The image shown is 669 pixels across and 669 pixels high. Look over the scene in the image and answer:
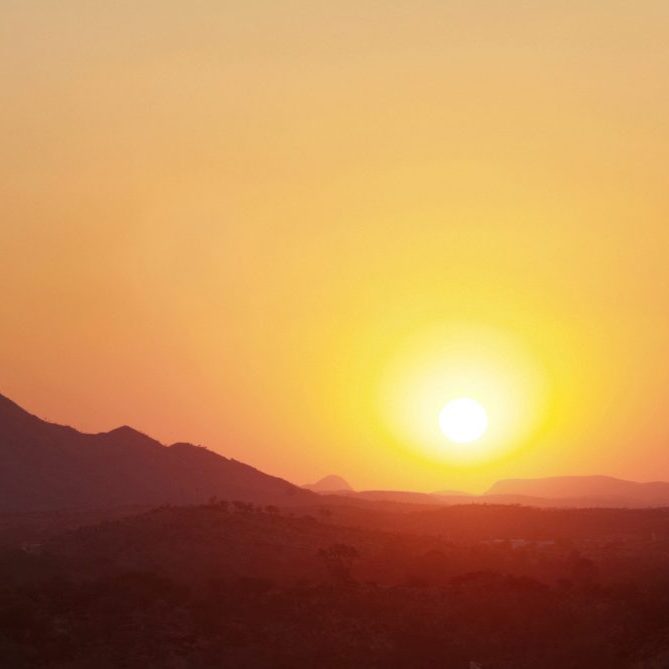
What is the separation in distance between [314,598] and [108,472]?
2508 inches

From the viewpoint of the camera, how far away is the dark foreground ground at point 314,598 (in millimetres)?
44594

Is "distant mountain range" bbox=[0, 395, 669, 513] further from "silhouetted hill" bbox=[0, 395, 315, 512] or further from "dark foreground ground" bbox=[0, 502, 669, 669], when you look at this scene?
"dark foreground ground" bbox=[0, 502, 669, 669]

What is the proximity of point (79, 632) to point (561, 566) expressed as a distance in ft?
86.2

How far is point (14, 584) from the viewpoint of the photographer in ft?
166

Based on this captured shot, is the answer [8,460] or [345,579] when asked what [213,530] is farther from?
[8,460]

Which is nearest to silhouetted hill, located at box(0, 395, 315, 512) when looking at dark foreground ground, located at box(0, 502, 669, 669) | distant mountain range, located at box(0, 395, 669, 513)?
distant mountain range, located at box(0, 395, 669, 513)

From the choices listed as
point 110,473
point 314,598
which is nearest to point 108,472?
point 110,473

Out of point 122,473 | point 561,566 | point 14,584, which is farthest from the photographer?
point 122,473

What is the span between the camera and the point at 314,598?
50.1 meters

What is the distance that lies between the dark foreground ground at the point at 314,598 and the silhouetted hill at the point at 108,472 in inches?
1557

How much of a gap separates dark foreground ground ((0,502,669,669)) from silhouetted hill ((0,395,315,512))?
39.5m

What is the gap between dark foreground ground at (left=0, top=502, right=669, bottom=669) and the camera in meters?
44.6

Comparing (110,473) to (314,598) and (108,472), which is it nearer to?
(108,472)

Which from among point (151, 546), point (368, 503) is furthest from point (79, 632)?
point (368, 503)
